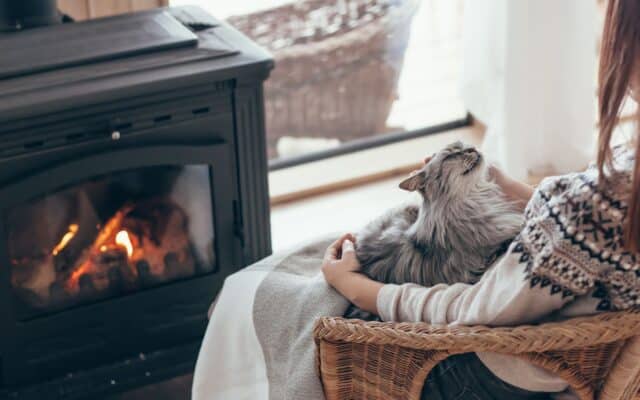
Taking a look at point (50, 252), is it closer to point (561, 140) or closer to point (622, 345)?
point (622, 345)

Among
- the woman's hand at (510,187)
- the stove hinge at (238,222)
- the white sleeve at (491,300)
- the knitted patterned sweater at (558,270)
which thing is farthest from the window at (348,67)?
the knitted patterned sweater at (558,270)

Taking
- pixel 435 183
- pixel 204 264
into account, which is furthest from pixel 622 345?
pixel 204 264

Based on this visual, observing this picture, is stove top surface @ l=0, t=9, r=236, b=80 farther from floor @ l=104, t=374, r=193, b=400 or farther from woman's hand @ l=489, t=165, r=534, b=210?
floor @ l=104, t=374, r=193, b=400

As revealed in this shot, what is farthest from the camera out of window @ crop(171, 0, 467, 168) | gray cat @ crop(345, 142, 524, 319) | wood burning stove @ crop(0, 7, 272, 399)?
window @ crop(171, 0, 467, 168)

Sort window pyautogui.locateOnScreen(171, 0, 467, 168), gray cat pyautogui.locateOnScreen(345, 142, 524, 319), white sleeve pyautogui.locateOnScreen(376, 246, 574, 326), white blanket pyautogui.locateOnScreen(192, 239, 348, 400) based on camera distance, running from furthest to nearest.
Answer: window pyautogui.locateOnScreen(171, 0, 467, 168)
white blanket pyautogui.locateOnScreen(192, 239, 348, 400)
gray cat pyautogui.locateOnScreen(345, 142, 524, 319)
white sleeve pyautogui.locateOnScreen(376, 246, 574, 326)

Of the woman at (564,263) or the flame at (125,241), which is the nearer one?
the woman at (564,263)

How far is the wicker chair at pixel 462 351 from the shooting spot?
1337 mm

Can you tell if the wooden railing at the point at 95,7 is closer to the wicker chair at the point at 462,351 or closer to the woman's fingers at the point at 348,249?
the woman's fingers at the point at 348,249

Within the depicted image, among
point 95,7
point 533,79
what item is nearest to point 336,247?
point 95,7

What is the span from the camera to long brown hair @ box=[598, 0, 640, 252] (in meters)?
1.26

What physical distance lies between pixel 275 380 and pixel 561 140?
1558 millimetres

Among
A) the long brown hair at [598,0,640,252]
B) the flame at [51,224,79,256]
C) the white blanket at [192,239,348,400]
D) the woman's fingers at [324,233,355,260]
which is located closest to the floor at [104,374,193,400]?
the flame at [51,224,79,256]

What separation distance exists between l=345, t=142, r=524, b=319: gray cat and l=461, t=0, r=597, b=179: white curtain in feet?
4.29

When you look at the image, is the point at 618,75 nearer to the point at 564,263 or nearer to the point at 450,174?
the point at 564,263
